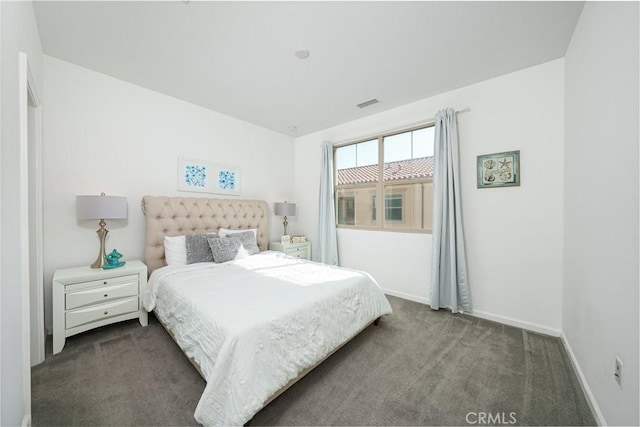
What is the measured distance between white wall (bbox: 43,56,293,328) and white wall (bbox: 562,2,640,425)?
147 inches

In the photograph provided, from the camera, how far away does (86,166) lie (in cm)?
241

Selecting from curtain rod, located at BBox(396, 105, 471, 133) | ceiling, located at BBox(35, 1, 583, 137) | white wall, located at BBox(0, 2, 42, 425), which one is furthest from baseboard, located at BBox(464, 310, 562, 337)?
white wall, located at BBox(0, 2, 42, 425)

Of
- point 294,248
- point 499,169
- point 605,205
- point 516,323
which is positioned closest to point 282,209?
point 294,248

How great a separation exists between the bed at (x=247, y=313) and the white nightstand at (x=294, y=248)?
0.82 meters

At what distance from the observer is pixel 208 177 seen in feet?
10.9

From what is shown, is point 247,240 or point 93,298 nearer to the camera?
point 93,298

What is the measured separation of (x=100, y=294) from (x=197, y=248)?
888 millimetres

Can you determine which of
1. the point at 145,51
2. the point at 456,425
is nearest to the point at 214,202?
the point at 145,51

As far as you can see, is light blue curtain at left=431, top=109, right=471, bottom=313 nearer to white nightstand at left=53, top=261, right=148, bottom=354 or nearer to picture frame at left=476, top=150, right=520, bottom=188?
picture frame at left=476, top=150, right=520, bottom=188

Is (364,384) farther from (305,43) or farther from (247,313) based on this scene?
(305,43)

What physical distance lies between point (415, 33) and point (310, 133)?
2.62 meters

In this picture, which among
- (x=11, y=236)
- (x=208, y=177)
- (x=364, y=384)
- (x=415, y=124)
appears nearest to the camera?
(x=11, y=236)

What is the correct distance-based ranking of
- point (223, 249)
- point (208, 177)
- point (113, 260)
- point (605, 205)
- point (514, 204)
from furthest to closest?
point (208, 177) < point (223, 249) < point (514, 204) < point (113, 260) < point (605, 205)

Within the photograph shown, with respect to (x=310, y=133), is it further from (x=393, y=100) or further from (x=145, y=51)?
(x=145, y=51)
